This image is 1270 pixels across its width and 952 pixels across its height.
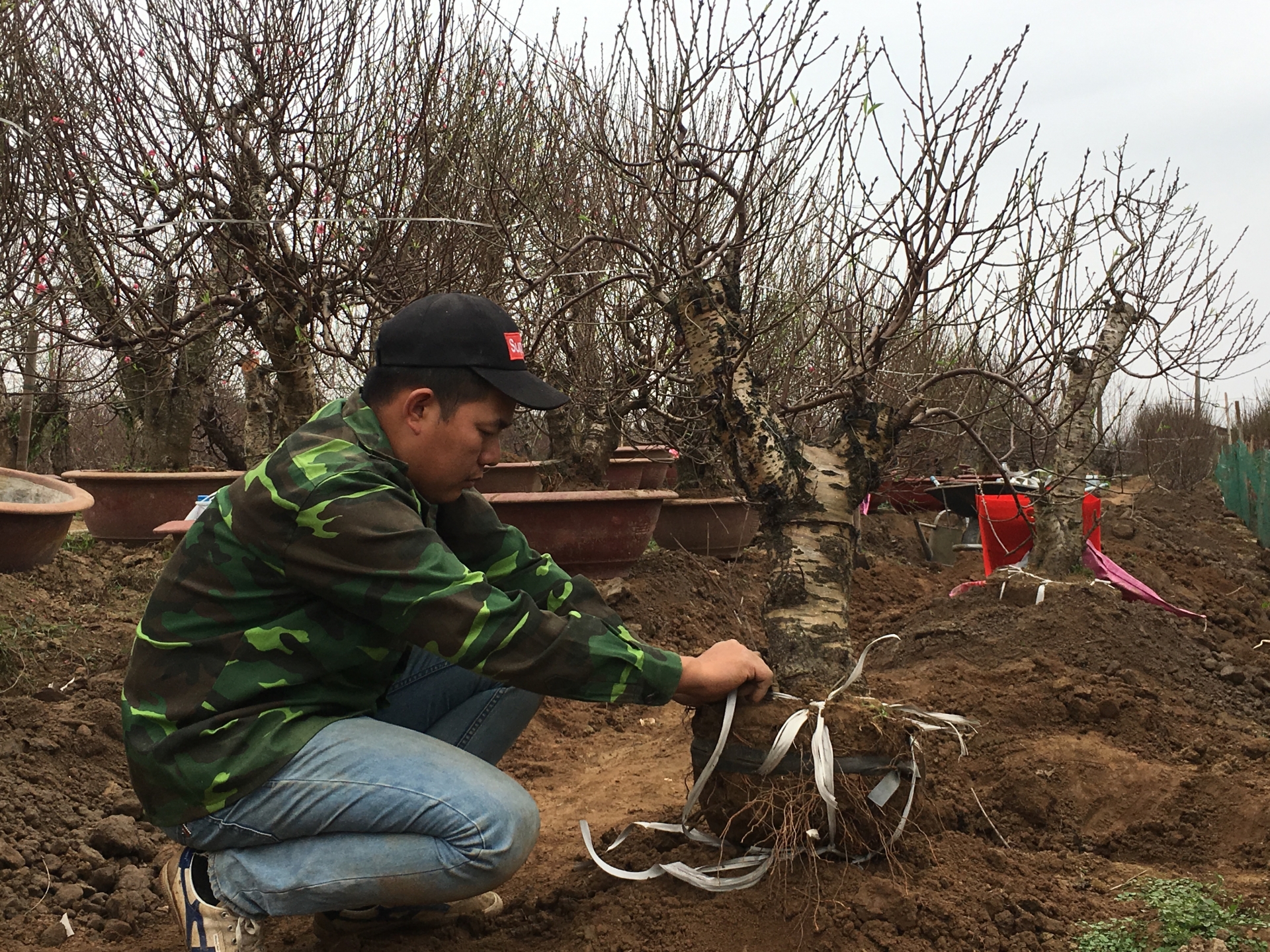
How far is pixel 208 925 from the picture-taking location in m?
1.97

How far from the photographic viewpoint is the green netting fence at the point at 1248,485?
11.6 meters

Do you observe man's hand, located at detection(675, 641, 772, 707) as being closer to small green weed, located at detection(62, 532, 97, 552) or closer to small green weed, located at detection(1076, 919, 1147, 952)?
small green weed, located at detection(1076, 919, 1147, 952)

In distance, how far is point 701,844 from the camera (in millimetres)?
2443

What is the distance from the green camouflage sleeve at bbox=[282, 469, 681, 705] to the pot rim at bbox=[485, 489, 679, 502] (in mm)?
3298

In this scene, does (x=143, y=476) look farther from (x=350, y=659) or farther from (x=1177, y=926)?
(x=1177, y=926)

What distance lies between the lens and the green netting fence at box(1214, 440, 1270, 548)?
1155cm

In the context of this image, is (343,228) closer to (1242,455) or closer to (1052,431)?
(1052,431)

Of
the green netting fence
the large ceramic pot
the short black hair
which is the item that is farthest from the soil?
the green netting fence

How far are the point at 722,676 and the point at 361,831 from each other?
2.46 feet

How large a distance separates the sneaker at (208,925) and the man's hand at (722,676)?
933 mm

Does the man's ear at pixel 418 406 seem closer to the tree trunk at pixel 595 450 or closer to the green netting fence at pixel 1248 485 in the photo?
the tree trunk at pixel 595 450

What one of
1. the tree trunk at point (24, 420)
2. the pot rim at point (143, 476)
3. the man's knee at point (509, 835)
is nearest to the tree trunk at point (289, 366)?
the pot rim at point (143, 476)

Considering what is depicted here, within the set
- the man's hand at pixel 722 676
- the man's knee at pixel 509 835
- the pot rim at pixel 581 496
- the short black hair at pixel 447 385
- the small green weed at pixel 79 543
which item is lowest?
the small green weed at pixel 79 543

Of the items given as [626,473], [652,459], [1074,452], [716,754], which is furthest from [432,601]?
[626,473]
